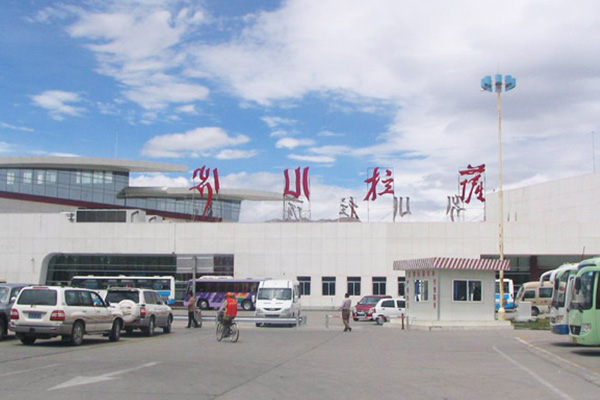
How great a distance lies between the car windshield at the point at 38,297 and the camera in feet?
69.2

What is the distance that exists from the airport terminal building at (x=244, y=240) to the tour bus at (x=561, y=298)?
41387 mm

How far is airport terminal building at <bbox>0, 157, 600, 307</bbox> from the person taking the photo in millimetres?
66062

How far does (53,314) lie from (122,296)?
20.5 ft

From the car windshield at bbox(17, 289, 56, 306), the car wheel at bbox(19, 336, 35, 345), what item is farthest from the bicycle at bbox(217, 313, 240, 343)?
the car wheel at bbox(19, 336, 35, 345)

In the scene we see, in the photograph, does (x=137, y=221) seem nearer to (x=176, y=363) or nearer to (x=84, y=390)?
(x=176, y=363)

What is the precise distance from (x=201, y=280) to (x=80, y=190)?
2395 centimetres

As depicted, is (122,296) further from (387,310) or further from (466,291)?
(387,310)

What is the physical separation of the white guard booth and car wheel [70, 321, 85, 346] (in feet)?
60.2

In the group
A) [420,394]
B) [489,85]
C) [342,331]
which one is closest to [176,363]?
[420,394]

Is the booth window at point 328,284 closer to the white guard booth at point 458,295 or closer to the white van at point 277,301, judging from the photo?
the white van at point 277,301

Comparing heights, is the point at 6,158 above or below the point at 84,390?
above

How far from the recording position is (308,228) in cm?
6844

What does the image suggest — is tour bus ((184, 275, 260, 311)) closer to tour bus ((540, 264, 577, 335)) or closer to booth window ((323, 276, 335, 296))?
booth window ((323, 276, 335, 296))

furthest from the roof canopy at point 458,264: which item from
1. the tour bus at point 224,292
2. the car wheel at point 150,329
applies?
the tour bus at point 224,292
